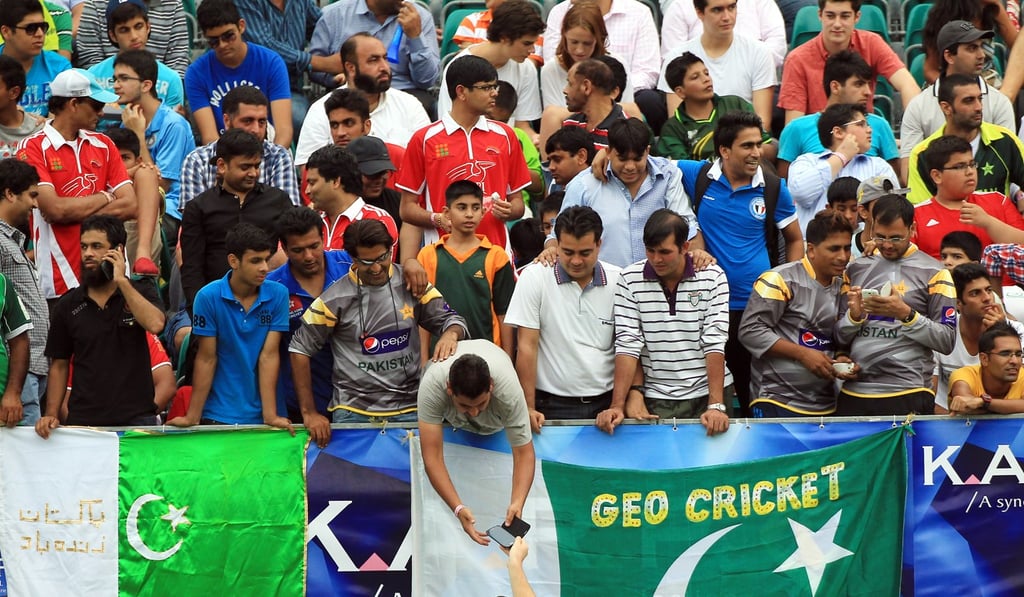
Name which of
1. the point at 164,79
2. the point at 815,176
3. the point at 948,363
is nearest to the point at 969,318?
the point at 948,363

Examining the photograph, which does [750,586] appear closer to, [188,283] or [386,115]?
[188,283]

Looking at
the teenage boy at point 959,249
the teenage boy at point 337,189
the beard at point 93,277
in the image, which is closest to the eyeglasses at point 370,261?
the teenage boy at point 337,189

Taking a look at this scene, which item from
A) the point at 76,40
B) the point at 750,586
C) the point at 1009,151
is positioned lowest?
the point at 750,586

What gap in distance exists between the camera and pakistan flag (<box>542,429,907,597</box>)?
8031 mm

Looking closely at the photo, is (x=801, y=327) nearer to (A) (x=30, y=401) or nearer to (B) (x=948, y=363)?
(B) (x=948, y=363)

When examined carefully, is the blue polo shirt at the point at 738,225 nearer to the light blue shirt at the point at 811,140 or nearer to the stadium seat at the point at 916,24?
the light blue shirt at the point at 811,140

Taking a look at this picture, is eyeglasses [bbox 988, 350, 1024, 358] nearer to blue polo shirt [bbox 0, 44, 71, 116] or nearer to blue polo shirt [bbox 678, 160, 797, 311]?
blue polo shirt [bbox 678, 160, 797, 311]

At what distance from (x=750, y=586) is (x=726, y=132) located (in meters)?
2.84

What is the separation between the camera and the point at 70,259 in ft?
31.6

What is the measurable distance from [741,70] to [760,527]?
460 cm

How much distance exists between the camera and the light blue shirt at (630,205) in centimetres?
905

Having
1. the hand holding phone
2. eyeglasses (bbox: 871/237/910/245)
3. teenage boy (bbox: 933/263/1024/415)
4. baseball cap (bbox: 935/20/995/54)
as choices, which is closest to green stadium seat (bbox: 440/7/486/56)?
baseball cap (bbox: 935/20/995/54)

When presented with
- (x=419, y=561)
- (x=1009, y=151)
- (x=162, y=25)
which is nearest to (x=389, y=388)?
(x=419, y=561)

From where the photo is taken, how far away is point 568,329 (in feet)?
27.6
